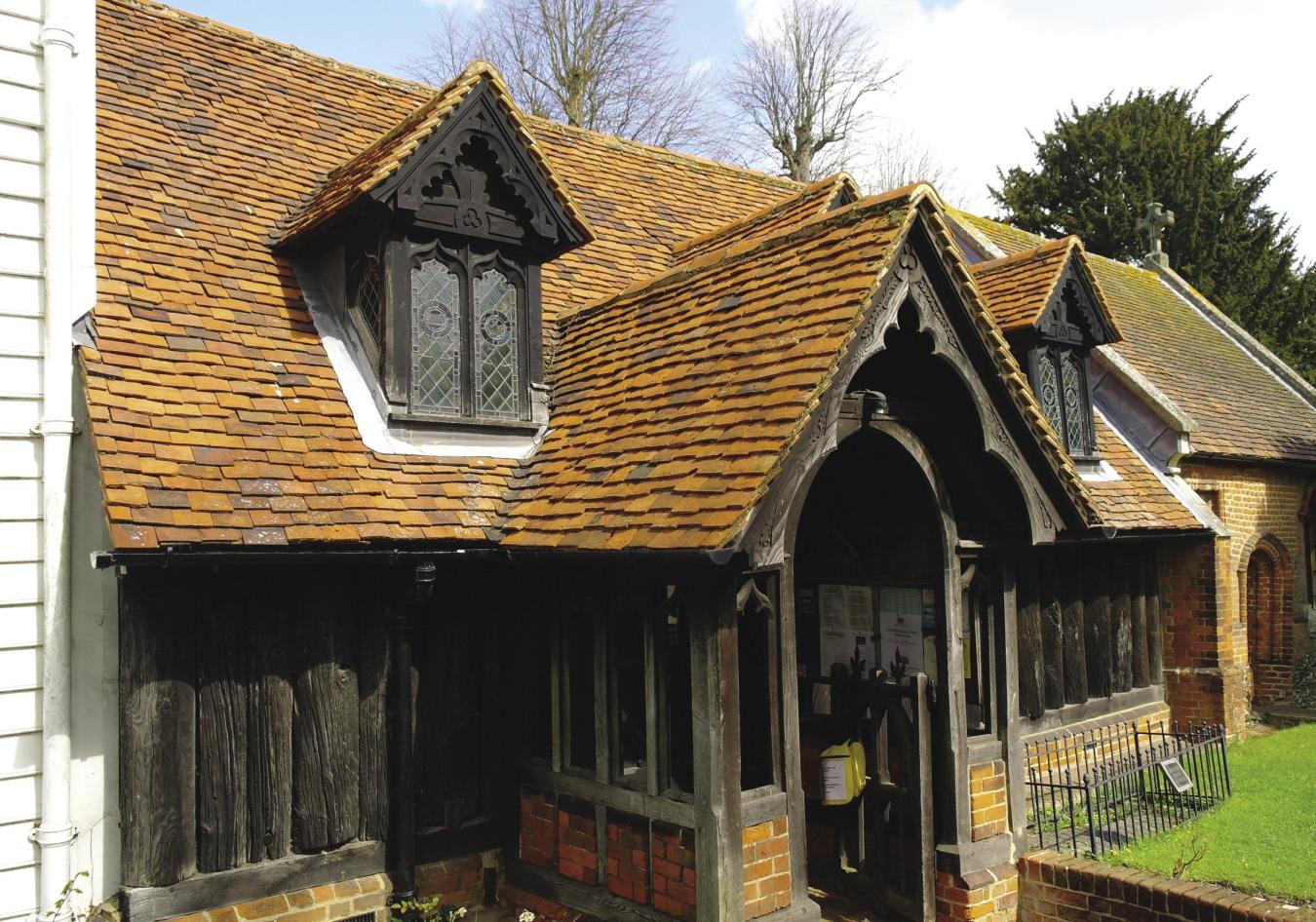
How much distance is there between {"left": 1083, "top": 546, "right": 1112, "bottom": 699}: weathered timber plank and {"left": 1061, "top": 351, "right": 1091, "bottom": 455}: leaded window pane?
1459 mm

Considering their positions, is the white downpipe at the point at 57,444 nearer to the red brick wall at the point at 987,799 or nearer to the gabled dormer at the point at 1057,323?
the red brick wall at the point at 987,799

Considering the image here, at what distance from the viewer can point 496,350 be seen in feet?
26.6

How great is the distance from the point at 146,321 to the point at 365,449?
1.70 meters

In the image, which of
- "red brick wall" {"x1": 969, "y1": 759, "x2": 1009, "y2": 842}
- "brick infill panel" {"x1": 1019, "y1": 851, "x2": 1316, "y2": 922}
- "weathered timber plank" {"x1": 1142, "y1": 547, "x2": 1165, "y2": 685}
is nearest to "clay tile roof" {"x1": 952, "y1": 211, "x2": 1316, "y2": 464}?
"weathered timber plank" {"x1": 1142, "y1": 547, "x2": 1165, "y2": 685}

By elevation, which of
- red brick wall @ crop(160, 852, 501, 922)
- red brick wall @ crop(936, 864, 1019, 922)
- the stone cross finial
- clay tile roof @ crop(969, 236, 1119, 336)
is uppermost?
the stone cross finial

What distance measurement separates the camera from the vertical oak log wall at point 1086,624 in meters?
10.1

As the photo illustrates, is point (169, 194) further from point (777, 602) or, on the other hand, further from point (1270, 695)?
point (1270, 695)

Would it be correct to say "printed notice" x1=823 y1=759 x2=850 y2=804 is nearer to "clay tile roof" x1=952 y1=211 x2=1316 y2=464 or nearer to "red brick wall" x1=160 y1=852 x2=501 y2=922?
"red brick wall" x1=160 y1=852 x2=501 y2=922

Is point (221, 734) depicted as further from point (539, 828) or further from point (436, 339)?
point (436, 339)

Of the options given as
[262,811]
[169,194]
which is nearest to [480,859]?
[262,811]

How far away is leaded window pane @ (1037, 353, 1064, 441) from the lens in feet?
38.2

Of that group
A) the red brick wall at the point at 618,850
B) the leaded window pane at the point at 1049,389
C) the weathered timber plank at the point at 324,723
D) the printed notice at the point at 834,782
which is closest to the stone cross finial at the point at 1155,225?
the leaded window pane at the point at 1049,389

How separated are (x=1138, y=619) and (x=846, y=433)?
740cm

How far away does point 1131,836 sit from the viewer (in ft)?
27.3
